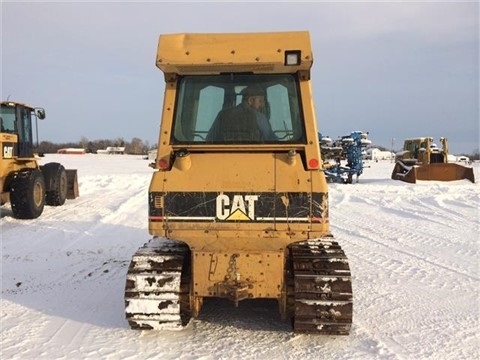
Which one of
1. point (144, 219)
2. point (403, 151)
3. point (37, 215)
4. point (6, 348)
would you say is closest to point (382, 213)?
point (144, 219)

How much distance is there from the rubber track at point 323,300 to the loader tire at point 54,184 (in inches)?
415

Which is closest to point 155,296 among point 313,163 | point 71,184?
point 313,163

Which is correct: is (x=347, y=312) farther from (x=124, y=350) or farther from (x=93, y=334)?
(x=93, y=334)

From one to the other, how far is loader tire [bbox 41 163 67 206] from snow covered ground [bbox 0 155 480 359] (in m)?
2.51

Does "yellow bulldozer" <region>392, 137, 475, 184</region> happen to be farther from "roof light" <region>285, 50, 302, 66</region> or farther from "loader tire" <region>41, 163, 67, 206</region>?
"roof light" <region>285, 50, 302, 66</region>

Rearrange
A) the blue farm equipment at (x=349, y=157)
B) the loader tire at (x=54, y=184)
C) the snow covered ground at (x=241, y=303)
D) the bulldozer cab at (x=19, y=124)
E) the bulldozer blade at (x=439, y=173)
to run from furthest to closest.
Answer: the blue farm equipment at (x=349, y=157) → the bulldozer blade at (x=439, y=173) → the loader tire at (x=54, y=184) → the bulldozer cab at (x=19, y=124) → the snow covered ground at (x=241, y=303)

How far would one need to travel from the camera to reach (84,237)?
9039mm

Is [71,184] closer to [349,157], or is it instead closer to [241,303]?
[241,303]

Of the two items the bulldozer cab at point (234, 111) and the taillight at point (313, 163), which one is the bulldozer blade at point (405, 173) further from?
the taillight at point (313, 163)

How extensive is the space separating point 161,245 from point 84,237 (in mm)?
4651

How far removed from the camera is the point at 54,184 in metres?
13.2

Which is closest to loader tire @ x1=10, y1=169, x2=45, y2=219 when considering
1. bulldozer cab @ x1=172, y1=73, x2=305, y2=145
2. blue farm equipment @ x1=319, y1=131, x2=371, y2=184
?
bulldozer cab @ x1=172, y1=73, x2=305, y2=145

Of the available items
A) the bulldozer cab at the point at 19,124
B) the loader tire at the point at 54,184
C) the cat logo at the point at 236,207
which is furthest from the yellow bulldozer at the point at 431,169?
the cat logo at the point at 236,207

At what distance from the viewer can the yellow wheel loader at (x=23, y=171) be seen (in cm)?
1089
